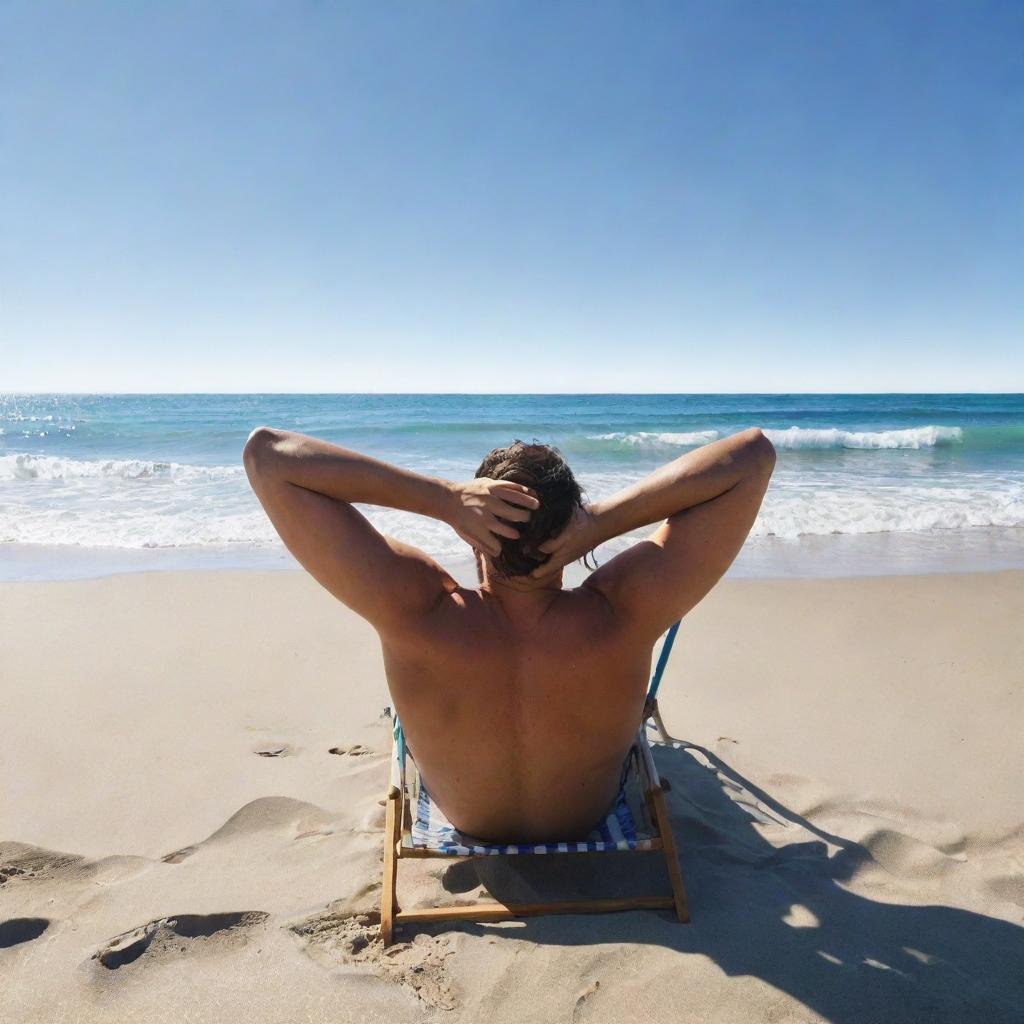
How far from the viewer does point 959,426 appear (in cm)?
2666

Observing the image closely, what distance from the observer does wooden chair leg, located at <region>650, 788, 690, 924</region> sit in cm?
211

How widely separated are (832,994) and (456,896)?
106 centimetres

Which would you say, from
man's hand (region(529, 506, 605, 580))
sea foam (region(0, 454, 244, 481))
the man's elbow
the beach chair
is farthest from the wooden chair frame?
sea foam (region(0, 454, 244, 481))

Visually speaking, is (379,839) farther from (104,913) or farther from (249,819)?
(104,913)

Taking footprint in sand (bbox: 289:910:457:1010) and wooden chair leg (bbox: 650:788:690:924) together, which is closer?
footprint in sand (bbox: 289:910:457:1010)

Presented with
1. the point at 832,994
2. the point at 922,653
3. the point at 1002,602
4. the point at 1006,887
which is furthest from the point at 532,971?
the point at 1002,602

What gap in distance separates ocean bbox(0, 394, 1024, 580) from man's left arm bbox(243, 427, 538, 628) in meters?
4.53

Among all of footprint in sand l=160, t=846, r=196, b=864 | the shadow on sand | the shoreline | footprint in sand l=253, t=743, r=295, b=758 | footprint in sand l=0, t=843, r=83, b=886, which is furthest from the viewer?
the shoreline

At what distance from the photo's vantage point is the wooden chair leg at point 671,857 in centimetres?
211

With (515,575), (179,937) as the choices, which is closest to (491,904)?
(179,937)

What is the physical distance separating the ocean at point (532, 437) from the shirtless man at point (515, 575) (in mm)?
4398

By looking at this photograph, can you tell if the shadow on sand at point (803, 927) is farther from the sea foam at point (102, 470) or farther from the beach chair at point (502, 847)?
the sea foam at point (102, 470)

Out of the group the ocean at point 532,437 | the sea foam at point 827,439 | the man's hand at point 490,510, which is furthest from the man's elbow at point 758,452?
the sea foam at point 827,439

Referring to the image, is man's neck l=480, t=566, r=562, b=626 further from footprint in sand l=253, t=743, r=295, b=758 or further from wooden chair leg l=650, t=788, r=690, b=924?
footprint in sand l=253, t=743, r=295, b=758
